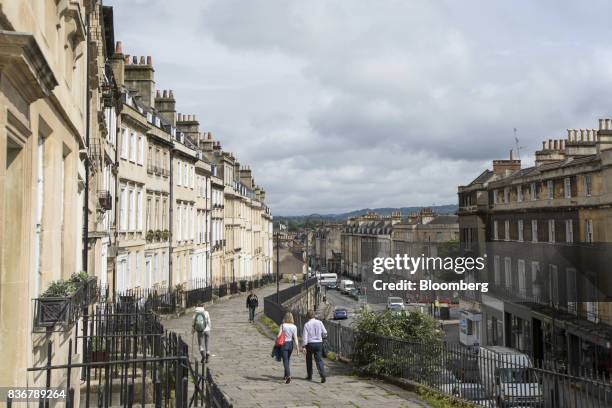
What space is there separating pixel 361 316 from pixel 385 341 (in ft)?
4.35

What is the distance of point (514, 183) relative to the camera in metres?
43.9

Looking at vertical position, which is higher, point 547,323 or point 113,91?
point 113,91

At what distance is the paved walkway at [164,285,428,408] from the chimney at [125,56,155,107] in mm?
19427

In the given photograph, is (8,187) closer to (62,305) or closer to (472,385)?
(62,305)

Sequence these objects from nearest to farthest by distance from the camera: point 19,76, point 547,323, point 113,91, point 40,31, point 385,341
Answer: point 19,76 < point 40,31 < point 385,341 < point 113,91 < point 547,323

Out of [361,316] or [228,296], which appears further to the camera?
[228,296]

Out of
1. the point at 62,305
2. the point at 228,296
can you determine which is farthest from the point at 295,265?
the point at 62,305

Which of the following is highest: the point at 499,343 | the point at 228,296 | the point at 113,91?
the point at 113,91

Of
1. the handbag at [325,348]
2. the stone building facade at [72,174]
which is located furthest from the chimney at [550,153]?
the handbag at [325,348]

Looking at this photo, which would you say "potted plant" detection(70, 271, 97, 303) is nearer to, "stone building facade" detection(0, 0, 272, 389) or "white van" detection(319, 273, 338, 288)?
"stone building facade" detection(0, 0, 272, 389)

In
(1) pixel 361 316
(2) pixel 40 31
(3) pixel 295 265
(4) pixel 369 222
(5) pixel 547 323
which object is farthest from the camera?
(4) pixel 369 222

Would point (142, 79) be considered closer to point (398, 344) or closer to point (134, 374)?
point (398, 344)

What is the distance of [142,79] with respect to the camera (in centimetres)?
3631

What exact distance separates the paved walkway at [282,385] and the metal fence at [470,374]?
57cm
